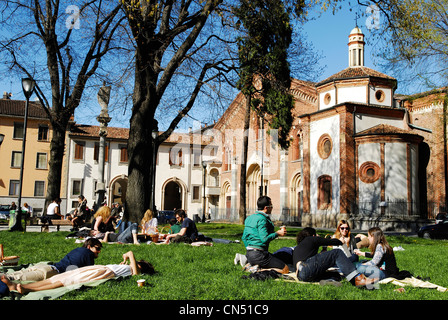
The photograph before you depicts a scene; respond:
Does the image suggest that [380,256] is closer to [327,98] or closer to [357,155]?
[357,155]

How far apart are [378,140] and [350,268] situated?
24.2 metres

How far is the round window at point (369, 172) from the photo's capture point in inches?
1141

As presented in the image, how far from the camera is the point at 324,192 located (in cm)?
3139

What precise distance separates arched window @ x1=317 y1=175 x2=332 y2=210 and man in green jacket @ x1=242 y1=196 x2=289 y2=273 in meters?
24.1

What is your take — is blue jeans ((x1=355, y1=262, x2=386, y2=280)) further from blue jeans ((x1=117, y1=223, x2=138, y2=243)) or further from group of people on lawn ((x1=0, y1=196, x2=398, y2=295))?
blue jeans ((x1=117, y1=223, x2=138, y2=243))

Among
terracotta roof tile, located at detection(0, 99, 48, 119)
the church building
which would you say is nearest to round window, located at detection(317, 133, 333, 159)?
the church building

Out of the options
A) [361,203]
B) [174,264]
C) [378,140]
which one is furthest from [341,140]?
[174,264]

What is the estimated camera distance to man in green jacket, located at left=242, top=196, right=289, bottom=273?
7418 mm

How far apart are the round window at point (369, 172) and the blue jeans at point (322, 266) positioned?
77.6 feet

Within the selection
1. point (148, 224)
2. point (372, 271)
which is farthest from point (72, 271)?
point (148, 224)

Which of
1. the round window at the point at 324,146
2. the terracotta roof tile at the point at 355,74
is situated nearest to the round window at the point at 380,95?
the terracotta roof tile at the point at 355,74

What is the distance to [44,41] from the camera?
19.0 m

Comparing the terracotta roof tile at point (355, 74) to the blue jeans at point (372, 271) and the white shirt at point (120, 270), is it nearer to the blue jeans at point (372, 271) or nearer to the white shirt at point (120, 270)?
the blue jeans at point (372, 271)

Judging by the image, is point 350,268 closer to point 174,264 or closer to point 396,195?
point 174,264
